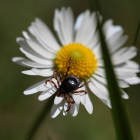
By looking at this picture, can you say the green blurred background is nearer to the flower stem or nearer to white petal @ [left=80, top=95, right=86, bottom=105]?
the flower stem

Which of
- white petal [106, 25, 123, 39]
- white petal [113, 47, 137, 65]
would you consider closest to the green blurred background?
white petal [106, 25, 123, 39]

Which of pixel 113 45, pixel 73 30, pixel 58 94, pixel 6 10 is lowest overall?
pixel 58 94

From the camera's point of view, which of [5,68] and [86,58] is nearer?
[86,58]

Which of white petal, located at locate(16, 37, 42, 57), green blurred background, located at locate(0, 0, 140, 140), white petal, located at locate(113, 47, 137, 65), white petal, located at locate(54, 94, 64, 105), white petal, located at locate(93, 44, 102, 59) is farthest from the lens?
green blurred background, located at locate(0, 0, 140, 140)

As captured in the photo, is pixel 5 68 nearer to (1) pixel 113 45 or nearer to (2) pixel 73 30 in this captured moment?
(2) pixel 73 30

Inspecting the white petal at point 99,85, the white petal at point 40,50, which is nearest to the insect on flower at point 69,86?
the white petal at point 99,85

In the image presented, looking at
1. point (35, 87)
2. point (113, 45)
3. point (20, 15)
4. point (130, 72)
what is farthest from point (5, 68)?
point (130, 72)

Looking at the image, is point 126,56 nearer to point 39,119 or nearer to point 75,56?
point 75,56

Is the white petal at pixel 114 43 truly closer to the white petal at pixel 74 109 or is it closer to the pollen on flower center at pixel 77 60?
the pollen on flower center at pixel 77 60
